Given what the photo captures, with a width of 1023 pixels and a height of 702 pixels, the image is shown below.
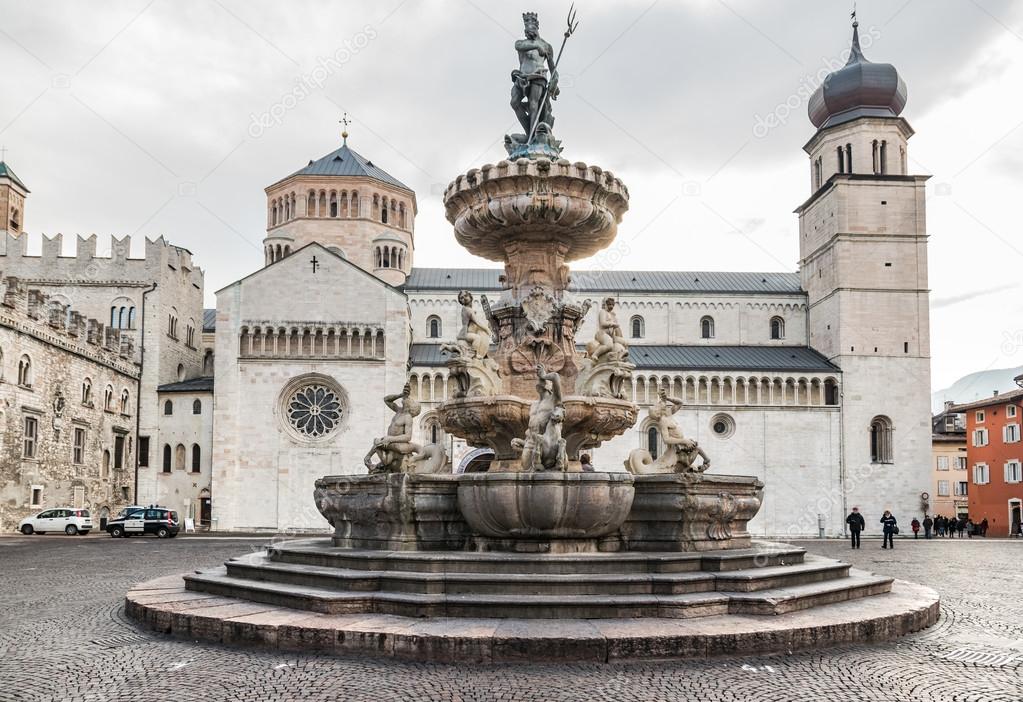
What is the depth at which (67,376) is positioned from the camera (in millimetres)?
42125

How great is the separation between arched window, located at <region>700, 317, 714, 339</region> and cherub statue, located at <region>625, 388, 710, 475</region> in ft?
150

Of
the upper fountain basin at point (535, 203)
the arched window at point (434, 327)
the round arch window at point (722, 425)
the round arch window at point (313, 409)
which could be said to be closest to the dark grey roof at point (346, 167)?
the arched window at point (434, 327)

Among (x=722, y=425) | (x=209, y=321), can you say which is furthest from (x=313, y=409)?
(x=209, y=321)

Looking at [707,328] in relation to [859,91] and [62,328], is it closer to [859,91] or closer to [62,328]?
[859,91]

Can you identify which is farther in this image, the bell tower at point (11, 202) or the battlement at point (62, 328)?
the bell tower at point (11, 202)

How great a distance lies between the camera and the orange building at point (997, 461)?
53.0 m

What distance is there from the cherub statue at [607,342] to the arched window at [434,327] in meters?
43.3

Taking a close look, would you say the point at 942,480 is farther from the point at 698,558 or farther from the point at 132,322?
the point at 698,558

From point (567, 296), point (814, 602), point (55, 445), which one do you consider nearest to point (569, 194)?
point (567, 296)

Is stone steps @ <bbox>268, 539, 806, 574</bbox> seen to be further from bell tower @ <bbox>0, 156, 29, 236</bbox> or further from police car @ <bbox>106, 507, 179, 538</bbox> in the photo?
bell tower @ <bbox>0, 156, 29, 236</bbox>

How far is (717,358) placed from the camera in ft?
178

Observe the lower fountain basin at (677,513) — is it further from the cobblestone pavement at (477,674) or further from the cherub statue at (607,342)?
the cobblestone pavement at (477,674)

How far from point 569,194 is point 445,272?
47769 millimetres

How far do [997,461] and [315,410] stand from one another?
131ft
